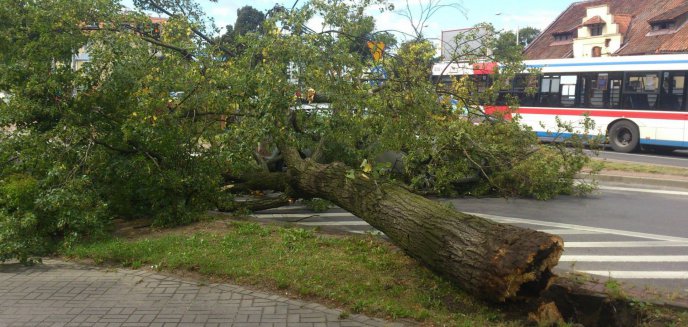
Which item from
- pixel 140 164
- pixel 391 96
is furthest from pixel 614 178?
pixel 140 164

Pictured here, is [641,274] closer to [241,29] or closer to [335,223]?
[335,223]

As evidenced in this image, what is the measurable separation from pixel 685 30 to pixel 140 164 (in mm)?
35105

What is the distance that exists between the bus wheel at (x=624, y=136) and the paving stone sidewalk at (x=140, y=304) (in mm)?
16387

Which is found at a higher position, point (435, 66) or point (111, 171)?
point (435, 66)

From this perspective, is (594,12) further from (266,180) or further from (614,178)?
(266,180)

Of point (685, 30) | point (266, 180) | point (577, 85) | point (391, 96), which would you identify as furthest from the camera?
point (685, 30)

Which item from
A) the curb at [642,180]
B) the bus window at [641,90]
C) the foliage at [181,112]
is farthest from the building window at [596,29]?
the foliage at [181,112]

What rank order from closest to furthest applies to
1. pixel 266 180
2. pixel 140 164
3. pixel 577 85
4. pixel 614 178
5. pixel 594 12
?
1. pixel 140 164
2. pixel 266 180
3. pixel 614 178
4. pixel 577 85
5. pixel 594 12

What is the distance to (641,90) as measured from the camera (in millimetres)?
18141

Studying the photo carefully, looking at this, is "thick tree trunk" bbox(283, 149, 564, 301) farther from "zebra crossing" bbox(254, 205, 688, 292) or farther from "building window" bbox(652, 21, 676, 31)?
"building window" bbox(652, 21, 676, 31)

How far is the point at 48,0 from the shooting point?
7949mm

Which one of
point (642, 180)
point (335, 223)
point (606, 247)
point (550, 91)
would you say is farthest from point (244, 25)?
point (550, 91)

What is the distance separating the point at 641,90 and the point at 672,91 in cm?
97

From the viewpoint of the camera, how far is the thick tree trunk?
4414mm
